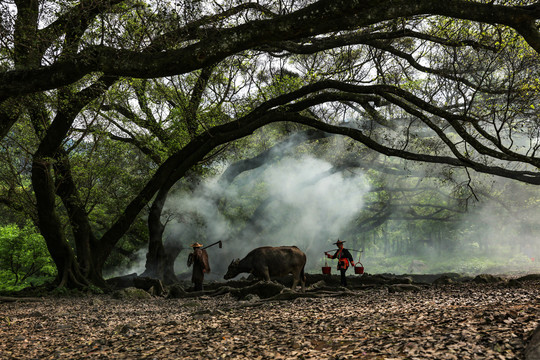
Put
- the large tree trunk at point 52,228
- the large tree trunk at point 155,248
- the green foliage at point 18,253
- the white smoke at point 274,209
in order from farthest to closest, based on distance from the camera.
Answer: the white smoke at point 274,209 < the green foliage at point 18,253 < the large tree trunk at point 155,248 < the large tree trunk at point 52,228

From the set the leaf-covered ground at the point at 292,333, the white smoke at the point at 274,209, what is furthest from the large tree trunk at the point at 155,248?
the leaf-covered ground at the point at 292,333

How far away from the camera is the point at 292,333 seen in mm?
5250

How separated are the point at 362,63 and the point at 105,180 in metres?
11.0

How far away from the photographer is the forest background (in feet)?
21.0

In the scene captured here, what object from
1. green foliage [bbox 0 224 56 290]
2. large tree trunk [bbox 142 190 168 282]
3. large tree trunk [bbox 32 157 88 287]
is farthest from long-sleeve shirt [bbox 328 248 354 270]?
green foliage [bbox 0 224 56 290]

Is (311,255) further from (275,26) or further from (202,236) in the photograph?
(275,26)

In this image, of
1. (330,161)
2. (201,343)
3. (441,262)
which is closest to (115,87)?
(201,343)

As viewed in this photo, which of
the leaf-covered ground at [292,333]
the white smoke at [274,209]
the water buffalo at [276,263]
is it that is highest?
the white smoke at [274,209]

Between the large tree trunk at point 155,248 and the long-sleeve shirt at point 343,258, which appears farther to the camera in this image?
the large tree trunk at point 155,248

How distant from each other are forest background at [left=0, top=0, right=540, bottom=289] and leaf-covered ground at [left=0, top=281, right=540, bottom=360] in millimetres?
3837

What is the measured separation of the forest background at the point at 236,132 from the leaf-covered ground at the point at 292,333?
3.84 m

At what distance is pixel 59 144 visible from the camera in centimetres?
1238

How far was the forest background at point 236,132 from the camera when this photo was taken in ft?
21.0

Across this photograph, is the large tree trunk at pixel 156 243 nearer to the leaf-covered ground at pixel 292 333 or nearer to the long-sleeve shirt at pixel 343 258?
the long-sleeve shirt at pixel 343 258
